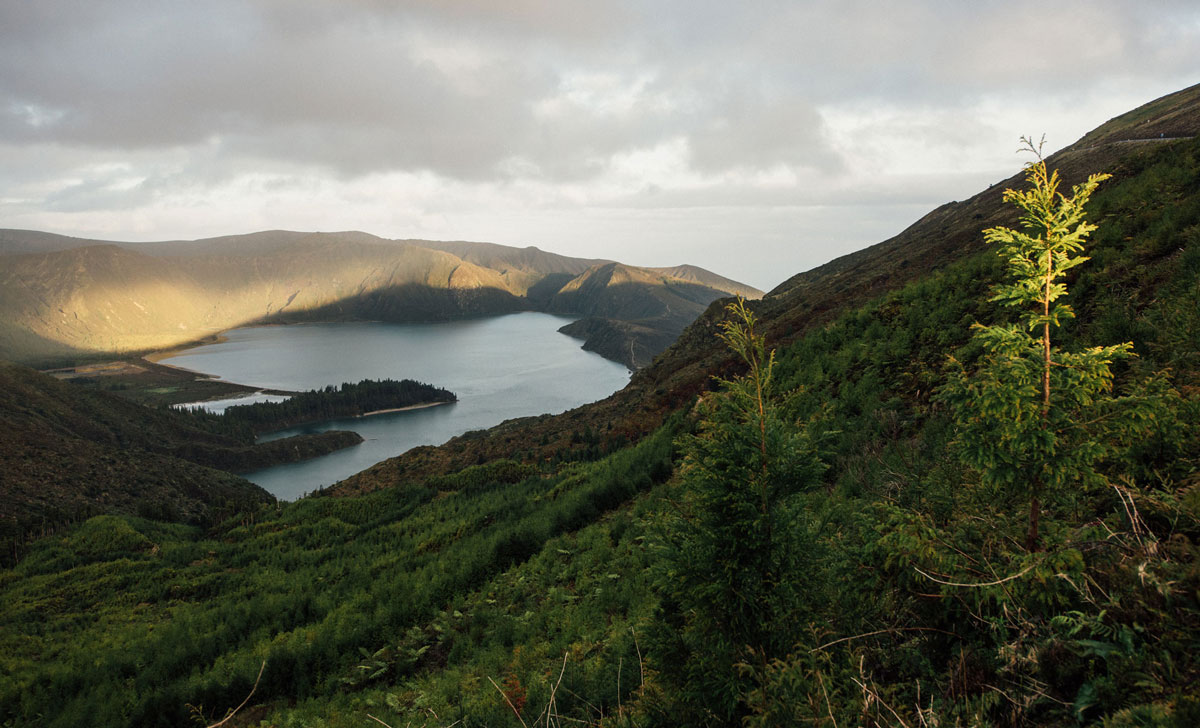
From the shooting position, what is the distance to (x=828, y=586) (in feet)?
15.1

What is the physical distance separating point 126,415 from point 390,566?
114 meters

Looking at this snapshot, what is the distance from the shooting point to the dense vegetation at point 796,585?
3311 mm

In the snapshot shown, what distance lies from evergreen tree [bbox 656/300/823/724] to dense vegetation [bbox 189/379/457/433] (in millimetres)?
134865

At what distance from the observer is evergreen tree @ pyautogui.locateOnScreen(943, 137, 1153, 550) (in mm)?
3621

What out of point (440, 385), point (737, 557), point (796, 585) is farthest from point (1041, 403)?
point (440, 385)

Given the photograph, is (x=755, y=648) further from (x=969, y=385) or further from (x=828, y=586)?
(x=969, y=385)

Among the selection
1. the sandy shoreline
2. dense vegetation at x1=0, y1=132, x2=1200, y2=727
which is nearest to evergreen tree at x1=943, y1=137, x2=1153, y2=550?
dense vegetation at x1=0, y1=132, x2=1200, y2=727

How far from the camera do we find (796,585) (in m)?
4.55

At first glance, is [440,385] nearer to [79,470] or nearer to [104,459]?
[104,459]

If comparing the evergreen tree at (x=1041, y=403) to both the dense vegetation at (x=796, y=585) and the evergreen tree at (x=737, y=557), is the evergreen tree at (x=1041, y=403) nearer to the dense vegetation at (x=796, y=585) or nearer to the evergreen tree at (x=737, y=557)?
the dense vegetation at (x=796, y=585)

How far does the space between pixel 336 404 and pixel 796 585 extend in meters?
147

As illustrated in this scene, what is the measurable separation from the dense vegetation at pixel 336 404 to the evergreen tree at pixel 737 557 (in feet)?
442

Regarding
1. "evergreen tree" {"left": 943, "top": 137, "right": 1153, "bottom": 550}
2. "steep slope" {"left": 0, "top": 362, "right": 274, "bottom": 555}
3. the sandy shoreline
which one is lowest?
the sandy shoreline

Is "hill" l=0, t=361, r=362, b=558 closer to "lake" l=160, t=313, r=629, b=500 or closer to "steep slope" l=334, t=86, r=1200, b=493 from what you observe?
"lake" l=160, t=313, r=629, b=500
